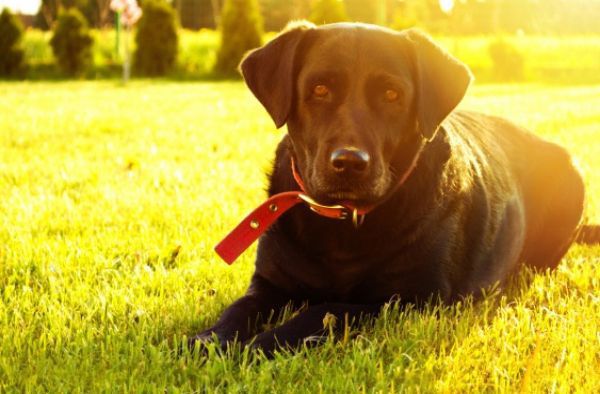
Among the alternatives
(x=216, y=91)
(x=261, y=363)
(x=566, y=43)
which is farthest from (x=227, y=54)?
(x=261, y=363)

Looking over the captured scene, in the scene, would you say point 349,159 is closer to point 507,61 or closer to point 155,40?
point 507,61

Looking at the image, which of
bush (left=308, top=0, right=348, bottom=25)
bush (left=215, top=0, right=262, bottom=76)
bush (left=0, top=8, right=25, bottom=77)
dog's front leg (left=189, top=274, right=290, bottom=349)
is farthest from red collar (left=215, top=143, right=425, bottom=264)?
bush (left=0, top=8, right=25, bottom=77)

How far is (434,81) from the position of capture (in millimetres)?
3311

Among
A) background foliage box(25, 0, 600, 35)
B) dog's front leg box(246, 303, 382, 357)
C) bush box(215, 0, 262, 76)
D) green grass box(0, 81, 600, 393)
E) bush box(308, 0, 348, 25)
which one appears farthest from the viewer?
background foliage box(25, 0, 600, 35)

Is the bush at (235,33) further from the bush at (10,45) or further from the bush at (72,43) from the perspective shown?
the bush at (10,45)

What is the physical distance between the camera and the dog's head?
3.06 meters

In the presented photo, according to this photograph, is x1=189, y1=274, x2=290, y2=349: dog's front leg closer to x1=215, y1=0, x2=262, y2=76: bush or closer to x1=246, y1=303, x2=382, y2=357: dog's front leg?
x1=246, y1=303, x2=382, y2=357: dog's front leg

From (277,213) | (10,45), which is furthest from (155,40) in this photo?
(277,213)

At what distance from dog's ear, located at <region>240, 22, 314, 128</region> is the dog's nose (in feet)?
1.37

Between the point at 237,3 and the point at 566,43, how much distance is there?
1312 cm

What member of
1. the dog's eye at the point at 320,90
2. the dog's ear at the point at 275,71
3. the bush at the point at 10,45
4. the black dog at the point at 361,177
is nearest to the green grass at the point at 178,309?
the black dog at the point at 361,177

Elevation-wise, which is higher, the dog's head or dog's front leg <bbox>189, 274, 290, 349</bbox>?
the dog's head

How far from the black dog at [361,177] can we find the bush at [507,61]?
2318cm

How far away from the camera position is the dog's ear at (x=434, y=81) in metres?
3.21
